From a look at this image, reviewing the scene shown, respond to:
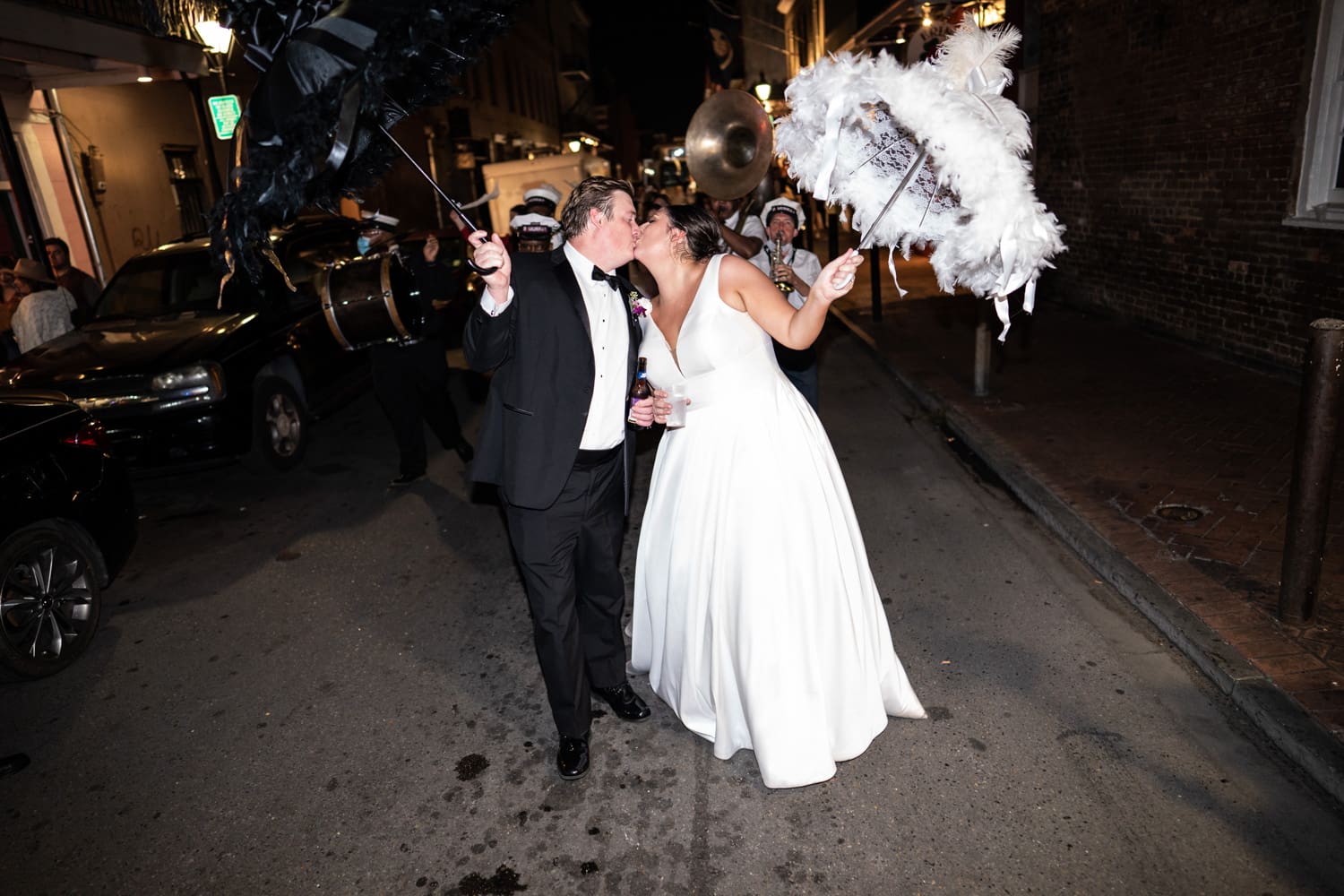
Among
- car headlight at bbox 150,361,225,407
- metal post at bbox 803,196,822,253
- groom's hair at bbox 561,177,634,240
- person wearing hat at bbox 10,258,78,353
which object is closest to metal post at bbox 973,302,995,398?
metal post at bbox 803,196,822,253

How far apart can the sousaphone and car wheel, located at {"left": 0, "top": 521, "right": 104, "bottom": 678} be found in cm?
510

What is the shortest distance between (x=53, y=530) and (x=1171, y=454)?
6961 mm

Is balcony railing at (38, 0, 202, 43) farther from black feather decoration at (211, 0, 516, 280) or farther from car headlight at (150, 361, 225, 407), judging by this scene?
black feather decoration at (211, 0, 516, 280)

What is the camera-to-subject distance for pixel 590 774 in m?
3.45

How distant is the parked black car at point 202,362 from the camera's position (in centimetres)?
644

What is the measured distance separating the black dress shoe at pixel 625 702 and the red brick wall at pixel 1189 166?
6.85m

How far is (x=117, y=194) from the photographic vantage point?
13.7 m

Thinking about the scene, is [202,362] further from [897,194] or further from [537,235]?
[897,194]

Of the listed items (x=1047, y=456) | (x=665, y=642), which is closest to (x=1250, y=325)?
(x=1047, y=456)

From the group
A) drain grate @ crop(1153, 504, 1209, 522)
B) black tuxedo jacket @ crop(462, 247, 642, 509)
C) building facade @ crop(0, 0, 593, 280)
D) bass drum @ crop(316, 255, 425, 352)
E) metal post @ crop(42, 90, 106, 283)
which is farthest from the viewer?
metal post @ crop(42, 90, 106, 283)

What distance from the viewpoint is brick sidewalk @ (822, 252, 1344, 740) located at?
13.0 ft

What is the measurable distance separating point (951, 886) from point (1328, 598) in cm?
269

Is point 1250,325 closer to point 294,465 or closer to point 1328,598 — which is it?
point 1328,598

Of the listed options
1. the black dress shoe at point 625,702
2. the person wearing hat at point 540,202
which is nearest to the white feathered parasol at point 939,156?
the black dress shoe at point 625,702
